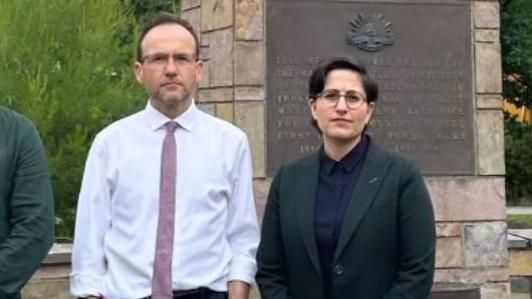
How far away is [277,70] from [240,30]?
324 millimetres

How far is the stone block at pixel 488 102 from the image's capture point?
6047 mm

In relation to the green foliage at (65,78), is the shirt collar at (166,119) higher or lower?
lower

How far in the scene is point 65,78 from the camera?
870 cm

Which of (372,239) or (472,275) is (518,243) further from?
(372,239)

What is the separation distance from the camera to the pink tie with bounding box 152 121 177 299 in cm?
316

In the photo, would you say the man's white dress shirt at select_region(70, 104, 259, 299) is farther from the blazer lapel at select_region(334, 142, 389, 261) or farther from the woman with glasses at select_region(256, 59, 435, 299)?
the blazer lapel at select_region(334, 142, 389, 261)

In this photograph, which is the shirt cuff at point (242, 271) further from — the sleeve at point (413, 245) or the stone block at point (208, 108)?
the stone block at point (208, 108)

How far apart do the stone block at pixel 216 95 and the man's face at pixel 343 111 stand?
96.4 inches

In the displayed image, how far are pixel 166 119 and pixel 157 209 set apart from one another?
1.09ft

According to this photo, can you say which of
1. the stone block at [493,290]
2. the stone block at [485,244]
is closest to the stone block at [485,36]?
the stone block at [485,244]

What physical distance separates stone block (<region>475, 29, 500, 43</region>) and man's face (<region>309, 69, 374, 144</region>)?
295 cm

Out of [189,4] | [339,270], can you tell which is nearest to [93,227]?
[339,270]

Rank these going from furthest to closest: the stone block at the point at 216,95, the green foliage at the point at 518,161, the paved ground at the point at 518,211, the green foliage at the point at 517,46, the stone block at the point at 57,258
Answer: the green foliage at the point at 518,161, the green foliage at the point at 517,46, the paved ground at the point at 518,211, the stone block at the point at 216,95, the stone block at the point at 57,258

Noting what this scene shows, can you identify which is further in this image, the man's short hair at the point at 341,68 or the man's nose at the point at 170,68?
the man's short hair at the point at 341,68
